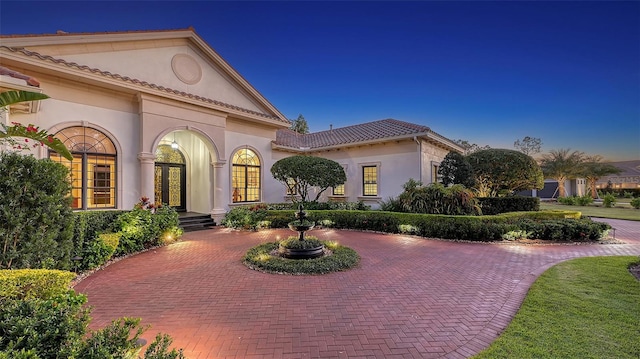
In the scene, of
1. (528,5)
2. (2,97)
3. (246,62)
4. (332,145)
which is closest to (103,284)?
(2,97)

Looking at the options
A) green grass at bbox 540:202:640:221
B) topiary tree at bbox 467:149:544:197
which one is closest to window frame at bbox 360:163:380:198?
topiary tree at bbox 467:149:544:197

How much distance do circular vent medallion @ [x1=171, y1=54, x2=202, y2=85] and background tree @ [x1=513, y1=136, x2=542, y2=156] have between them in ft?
160

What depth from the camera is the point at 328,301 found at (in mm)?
4504

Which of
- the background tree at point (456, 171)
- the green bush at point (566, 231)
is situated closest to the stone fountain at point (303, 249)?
the green bush at point (566, 231)

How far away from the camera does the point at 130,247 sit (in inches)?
295

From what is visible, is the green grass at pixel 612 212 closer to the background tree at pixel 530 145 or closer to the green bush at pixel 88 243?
the background tree at pixel 530 145

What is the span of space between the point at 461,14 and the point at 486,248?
28.8 feet

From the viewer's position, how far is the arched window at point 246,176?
45.4 feet

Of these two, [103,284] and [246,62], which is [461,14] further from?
[103,284]

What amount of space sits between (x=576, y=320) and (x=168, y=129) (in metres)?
13.0

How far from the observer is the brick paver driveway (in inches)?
130

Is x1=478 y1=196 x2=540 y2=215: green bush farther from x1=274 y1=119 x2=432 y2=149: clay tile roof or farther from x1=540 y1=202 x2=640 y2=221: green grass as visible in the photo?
x1=540 y1=202 x2=640 y2=221: green grass

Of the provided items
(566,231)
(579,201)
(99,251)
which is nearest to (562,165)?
(579,201)

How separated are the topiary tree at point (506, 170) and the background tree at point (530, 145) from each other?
118ft
